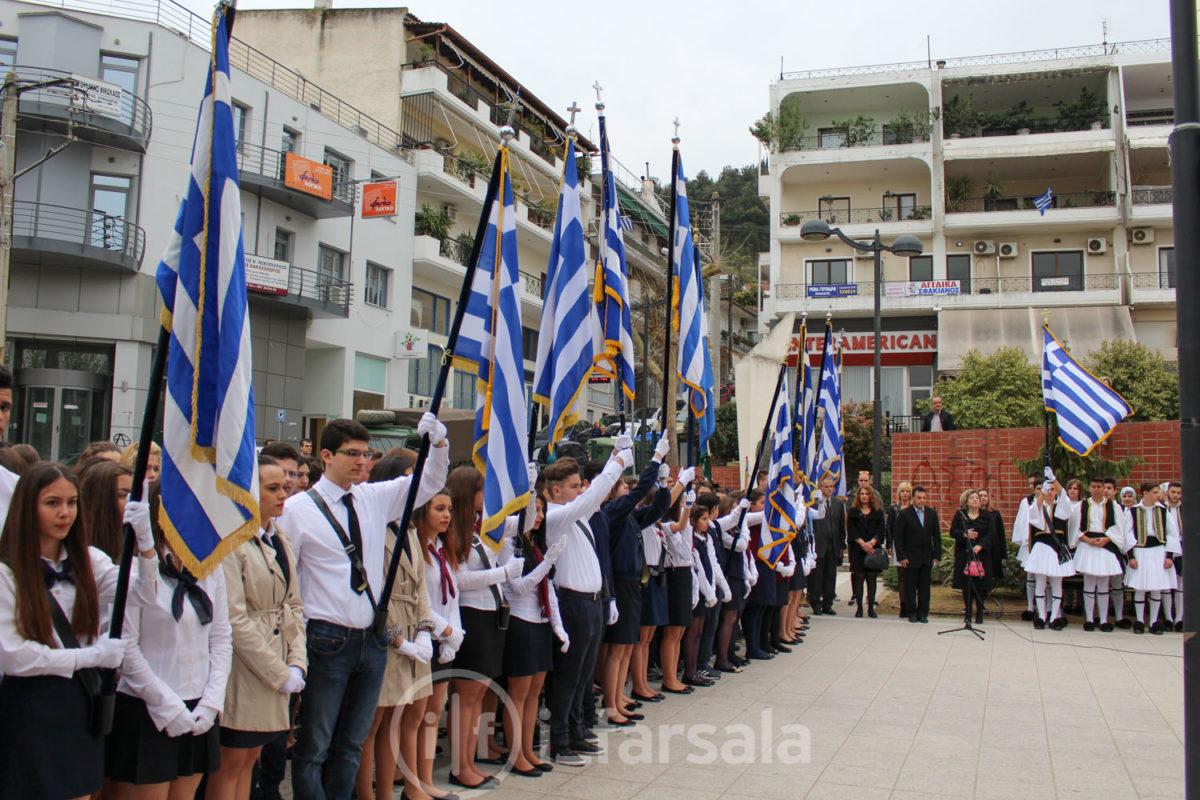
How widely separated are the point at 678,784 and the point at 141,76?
22471 millimetres

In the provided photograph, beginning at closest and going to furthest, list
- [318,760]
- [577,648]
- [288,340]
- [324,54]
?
[318,760]
[577,648]
[288,340]
[324,54]

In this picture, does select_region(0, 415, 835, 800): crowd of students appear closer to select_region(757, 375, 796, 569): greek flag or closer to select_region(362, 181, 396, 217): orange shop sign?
select_region(757, 375, 796, 569): greek flag

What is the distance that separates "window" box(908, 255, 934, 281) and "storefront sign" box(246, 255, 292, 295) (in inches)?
990

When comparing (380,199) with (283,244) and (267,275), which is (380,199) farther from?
(267,275)

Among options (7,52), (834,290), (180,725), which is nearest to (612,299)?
(180,725)

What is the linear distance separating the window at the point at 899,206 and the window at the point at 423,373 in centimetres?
1971

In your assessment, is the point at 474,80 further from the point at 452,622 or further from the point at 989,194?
the point at 452,622

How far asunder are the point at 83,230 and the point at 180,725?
20711 millimetres

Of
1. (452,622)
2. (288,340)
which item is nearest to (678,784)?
(452,622)

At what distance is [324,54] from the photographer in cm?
3284

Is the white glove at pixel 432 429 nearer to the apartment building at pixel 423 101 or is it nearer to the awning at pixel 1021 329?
the apartment building at pixel 423 101

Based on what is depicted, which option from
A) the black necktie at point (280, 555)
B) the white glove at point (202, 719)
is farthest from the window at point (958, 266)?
the white glove at point (202, 719)

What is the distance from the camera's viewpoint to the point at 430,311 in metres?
32.5

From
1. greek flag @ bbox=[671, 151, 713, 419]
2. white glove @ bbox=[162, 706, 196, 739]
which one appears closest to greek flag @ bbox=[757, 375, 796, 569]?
greek flag @ bbox=[671, 151, 713, 419]
